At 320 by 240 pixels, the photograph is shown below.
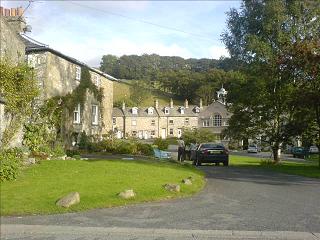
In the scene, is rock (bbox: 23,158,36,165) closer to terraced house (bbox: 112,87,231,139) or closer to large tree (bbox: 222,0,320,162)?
large tree (bbox: 222,0,320,162)

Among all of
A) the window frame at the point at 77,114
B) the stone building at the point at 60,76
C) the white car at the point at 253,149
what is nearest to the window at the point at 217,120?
the white car at the point at 253,149

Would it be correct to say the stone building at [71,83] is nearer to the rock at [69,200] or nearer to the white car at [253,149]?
the rock at [69,200]

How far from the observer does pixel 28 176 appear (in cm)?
1606

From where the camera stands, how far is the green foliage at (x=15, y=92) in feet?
69.3

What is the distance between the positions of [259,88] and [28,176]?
21.3m

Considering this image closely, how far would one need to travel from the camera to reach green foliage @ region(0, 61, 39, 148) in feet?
69.3

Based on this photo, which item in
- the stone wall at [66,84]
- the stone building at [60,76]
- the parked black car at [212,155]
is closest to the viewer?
the parked black car at [212,155]

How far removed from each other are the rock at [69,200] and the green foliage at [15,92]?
30.1 ft

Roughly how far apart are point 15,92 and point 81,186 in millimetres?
9555

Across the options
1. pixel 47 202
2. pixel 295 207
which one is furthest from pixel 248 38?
pixel 47 202

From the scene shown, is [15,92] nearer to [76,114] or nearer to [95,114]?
[76,114]

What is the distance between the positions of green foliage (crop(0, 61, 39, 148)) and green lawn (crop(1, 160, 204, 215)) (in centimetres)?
297

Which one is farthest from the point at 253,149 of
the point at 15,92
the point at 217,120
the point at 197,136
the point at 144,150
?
the point at 15,92

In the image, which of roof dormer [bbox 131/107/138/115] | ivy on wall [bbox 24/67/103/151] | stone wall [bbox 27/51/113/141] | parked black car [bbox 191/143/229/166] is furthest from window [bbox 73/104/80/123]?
roof dormer [bbox 131/107/138/115]
